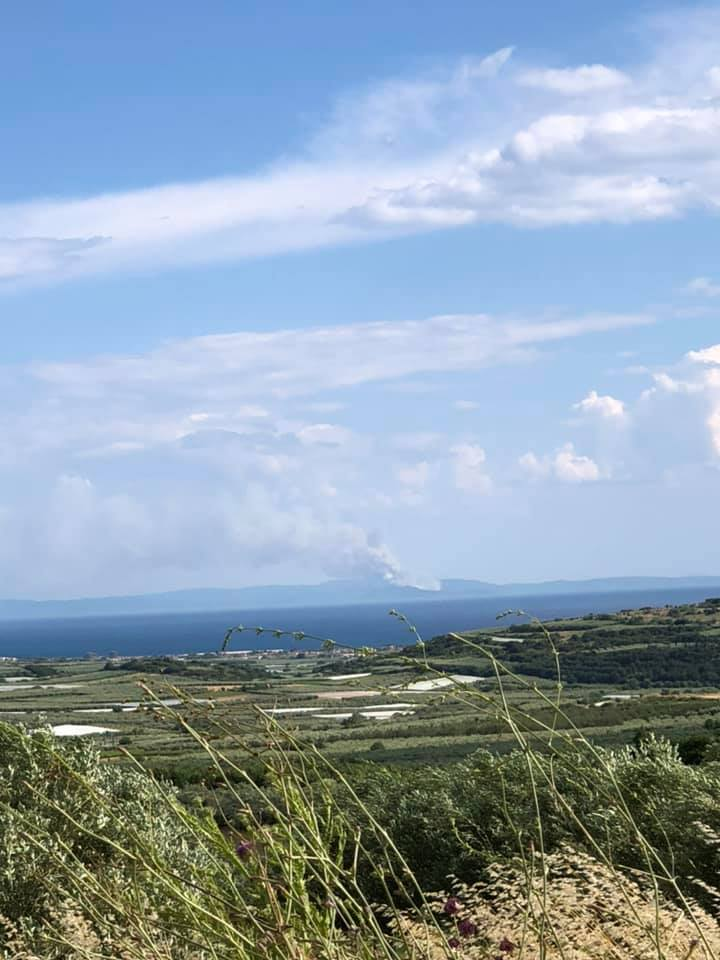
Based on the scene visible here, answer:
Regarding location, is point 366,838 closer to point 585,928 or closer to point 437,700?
point 585,928

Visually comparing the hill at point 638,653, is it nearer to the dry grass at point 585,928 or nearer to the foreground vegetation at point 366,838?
the foreground vegetation at point 366,838

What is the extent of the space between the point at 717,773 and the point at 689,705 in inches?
1029

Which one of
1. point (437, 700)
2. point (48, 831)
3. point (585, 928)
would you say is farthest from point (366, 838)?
point (437, 700)

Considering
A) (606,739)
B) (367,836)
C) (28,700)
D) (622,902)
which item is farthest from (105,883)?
(28,700)

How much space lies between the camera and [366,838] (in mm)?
13430

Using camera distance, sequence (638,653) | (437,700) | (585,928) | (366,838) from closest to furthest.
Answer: (437,700) < (585,928) < (366,838) < (638,653)

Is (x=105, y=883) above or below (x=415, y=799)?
above

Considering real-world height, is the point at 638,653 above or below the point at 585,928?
below

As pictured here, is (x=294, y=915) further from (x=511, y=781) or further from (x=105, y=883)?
(x=511, y=781)

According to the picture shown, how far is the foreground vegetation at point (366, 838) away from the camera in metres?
3.64

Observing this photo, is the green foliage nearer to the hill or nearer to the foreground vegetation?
the foreground vegetation

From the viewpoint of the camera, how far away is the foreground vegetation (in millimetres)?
3643

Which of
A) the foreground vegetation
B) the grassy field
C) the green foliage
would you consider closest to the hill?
the grassy field

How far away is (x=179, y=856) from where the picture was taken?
1043cm
